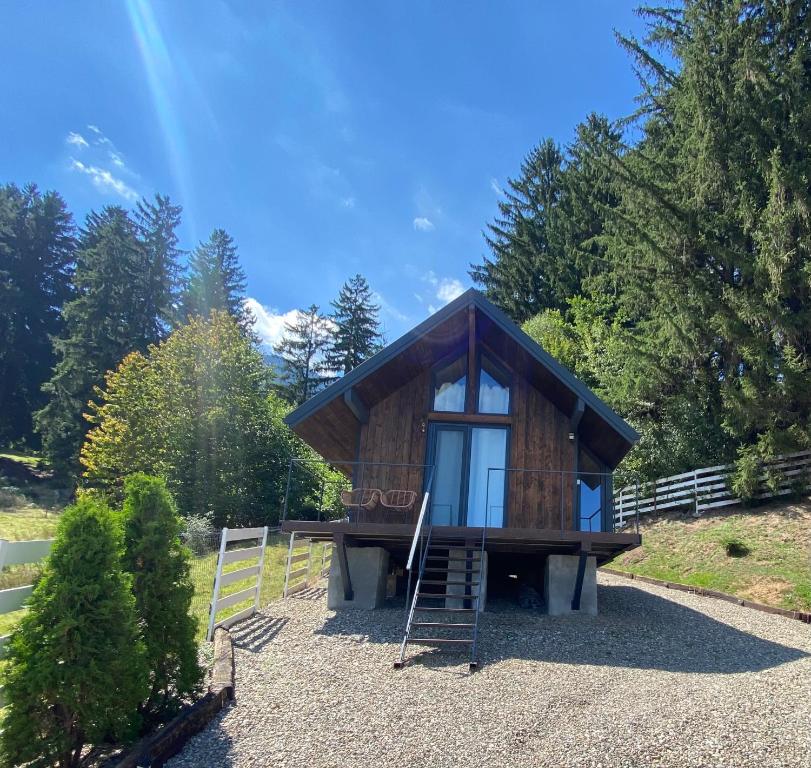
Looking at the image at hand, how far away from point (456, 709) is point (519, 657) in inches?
79.9

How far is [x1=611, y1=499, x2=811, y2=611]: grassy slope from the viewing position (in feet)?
39.0

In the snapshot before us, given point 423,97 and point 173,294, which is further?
point 173,294

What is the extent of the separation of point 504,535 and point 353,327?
38.2 m

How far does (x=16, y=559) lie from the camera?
4441 millimetres

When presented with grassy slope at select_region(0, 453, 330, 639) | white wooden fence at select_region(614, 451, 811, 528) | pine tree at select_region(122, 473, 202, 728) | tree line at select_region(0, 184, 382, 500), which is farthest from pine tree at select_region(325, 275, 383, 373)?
pine tree at select_region(122, 473, 202, 728)

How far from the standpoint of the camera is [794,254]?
54.5 feet

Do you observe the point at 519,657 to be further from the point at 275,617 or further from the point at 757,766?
the point at 275,617

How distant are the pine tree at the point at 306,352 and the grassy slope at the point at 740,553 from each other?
31291 millimetres

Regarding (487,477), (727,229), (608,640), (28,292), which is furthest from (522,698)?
(28,292)

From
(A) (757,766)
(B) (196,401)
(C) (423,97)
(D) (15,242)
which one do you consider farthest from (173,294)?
(A) (757,766)

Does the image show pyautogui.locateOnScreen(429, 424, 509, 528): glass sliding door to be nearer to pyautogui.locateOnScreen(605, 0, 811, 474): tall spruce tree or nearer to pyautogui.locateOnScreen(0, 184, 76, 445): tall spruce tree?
pyautogui.locateOnScreen(605, 0, 811, 474): tall spruce tree

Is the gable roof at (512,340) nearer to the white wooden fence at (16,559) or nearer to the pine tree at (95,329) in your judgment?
the white wooden fence at (16,559)

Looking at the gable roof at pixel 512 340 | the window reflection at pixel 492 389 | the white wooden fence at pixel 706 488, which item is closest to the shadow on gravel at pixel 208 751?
the gable roof at pixel 512 340

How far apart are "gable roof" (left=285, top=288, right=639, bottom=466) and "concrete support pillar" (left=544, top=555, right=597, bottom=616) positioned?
93.6 inches
